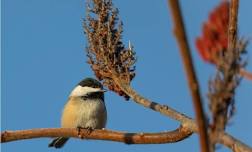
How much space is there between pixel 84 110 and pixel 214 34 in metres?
5.81

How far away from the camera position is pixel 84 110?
23.0 ft

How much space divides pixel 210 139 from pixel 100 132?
8.38 ft

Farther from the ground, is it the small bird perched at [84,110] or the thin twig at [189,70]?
the small bird perched at [84,110]

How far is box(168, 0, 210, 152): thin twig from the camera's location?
1145mm

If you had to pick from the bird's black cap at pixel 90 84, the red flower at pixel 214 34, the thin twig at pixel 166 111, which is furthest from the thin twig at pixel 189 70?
the bird's black cap at pixel 90 84

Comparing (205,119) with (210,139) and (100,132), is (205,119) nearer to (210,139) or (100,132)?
(210,139)

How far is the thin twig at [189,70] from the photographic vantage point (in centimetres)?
114

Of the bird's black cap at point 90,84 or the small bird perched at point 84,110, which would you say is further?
the bird's black cap at point 90,84

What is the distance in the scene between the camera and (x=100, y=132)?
3.89 meters

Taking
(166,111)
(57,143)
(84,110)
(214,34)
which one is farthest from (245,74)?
(57,143)

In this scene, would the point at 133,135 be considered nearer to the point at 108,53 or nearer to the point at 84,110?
the point at 108,53

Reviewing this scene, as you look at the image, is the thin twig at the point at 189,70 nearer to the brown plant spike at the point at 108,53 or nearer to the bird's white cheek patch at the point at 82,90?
the brown plant spike at the point at 108,53

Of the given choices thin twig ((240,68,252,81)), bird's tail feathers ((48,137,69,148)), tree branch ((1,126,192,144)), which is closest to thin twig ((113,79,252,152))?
tree branch ((1,126,192,144))

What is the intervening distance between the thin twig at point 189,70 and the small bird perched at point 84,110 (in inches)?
209
